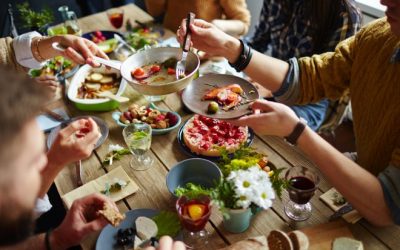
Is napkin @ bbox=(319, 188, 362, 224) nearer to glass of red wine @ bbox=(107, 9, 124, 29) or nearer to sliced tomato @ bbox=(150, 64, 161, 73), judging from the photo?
sliced tomato @ bbox=(150, 64, 161, 73)

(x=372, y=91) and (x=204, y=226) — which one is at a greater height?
(x=372, y=91)

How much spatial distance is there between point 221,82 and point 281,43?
2.36ft

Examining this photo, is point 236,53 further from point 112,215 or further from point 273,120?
point 112,215

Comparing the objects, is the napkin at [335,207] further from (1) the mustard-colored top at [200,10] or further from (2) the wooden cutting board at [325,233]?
(1) the mustard-colored top at [200,10]

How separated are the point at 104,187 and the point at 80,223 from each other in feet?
0.74

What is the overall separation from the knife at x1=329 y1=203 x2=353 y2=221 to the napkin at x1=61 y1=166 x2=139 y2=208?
0.67 m

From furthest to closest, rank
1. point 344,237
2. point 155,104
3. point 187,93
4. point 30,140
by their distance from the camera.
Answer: point 155,104 < point 187,93 < point 344,237 < point 30,140

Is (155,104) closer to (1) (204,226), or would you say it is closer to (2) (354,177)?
(1) (204,226)

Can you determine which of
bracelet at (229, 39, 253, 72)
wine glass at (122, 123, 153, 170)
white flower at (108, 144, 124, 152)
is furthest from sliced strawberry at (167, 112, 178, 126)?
bracelet at (229, 39, 253, 72)

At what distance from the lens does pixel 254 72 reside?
164cm

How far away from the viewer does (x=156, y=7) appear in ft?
8.64

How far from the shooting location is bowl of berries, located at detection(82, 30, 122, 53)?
2.14 meters

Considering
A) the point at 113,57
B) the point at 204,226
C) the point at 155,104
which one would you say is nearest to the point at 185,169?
the point at 204,226

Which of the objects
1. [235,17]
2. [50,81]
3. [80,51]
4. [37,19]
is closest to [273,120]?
[80,51]
